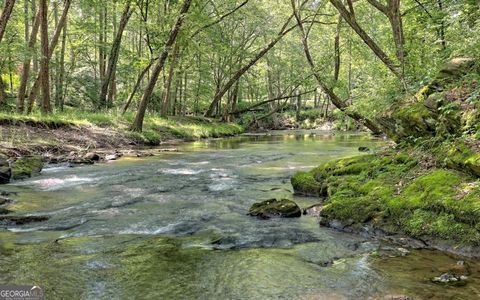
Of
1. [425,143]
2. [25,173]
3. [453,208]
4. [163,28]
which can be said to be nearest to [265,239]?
[453,208]

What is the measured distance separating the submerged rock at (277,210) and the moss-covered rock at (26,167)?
7.00 meters

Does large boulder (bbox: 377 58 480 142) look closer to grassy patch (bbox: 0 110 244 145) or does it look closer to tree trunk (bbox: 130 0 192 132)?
tree trunk (bbox: 130 0 192 132)

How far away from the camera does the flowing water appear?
168 inches

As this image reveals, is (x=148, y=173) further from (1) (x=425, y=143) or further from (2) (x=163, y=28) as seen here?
(2) (x=163, y=28)

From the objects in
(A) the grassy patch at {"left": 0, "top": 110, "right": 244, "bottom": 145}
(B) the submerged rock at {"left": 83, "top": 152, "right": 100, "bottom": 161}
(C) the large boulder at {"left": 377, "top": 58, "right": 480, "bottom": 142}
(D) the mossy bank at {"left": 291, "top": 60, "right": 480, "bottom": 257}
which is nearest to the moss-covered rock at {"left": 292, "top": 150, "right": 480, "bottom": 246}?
(D) the mossy bank at {"left": 291, "top": 60, "right": 480, "bottom": 257}

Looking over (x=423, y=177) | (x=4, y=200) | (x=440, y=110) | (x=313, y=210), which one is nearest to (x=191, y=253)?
(x=313, y=210)

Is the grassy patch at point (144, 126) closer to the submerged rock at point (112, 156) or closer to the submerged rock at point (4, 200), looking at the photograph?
the submerged rock at point (112, 156)

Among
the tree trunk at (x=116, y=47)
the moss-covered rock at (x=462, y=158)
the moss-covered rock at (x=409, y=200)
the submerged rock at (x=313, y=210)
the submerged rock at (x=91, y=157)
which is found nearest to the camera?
the moss-covered rock at (x=409, y=200)

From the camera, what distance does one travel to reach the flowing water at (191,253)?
4.26 m

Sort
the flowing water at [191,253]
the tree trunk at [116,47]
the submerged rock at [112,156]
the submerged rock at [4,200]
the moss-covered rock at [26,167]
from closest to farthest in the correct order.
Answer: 1. the flowing water at [191,253]
2. the submerged rock at [4,200]
3. the moss-covered rock at [26,167]
4. the submerged rock at [112,156]
5. the tree trunk at [116,47]

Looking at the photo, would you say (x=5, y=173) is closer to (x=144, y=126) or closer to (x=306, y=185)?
(x=306, y=185)

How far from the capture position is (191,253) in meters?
5.46

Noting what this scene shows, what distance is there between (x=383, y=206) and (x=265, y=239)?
6.98 ft

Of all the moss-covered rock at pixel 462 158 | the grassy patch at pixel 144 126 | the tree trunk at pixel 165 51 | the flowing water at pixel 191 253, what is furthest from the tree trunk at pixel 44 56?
the moss-covered rock at pixel 462 158
